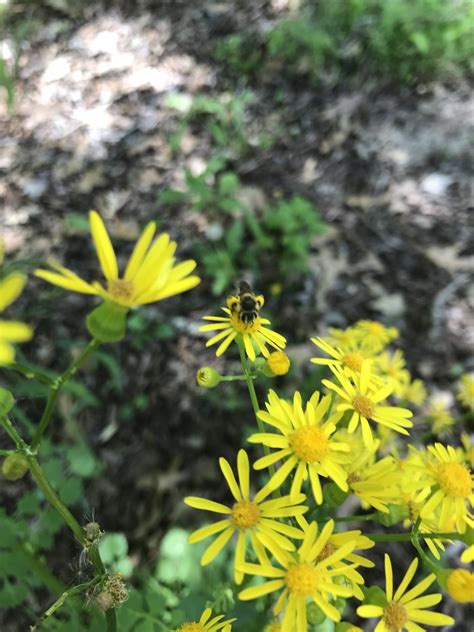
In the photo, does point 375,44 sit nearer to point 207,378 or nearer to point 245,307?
point 245,307

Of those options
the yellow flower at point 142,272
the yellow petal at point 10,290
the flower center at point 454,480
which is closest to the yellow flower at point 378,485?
the flower center at point 454,480

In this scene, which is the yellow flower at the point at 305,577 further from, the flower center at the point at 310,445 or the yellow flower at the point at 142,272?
the yellow flower at the point at 142,272

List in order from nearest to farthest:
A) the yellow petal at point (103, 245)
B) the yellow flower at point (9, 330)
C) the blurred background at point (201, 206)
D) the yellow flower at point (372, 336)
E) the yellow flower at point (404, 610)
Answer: the yellow flower at point (9, 330) < the yellow petal at point (103, 245) < the yellow flower at point (404, 610) < the yellow flower at point (372, 336) < the blurred background at point (201, 206)

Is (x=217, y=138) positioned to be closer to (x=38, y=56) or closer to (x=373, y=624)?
(x=38, y=56)

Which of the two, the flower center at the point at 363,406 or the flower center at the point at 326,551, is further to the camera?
the flower center at the point at 363,406

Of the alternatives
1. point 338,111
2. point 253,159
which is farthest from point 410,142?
point 253,159

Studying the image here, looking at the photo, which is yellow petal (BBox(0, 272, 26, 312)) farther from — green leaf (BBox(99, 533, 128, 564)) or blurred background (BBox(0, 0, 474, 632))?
green leaf (BBox(99, 533, 128, 564))
